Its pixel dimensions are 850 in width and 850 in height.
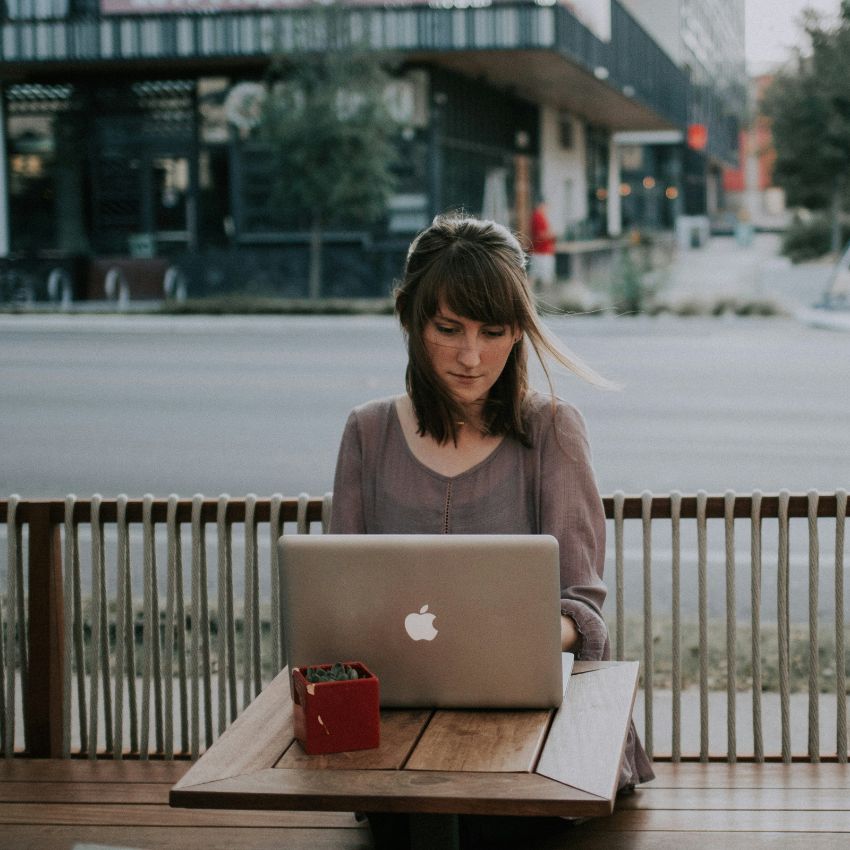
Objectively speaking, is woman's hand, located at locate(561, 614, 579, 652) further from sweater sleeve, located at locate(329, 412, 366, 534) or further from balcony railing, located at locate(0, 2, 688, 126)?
balcony railing, located at locate(0, 2, 688, 126)

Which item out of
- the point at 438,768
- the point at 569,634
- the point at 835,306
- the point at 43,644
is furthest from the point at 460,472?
the point at 835,306

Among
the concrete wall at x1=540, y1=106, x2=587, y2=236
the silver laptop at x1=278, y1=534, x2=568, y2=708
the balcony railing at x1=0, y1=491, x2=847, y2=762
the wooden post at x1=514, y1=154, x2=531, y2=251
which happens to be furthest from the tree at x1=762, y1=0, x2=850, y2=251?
the silver laptop at x1=278, y1=534, x2=568, y2=708

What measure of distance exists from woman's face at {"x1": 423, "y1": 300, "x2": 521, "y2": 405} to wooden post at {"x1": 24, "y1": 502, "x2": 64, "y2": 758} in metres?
1.61

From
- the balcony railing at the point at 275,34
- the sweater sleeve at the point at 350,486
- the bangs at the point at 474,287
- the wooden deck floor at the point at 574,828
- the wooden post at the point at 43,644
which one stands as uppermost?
the balcony railing at the point at 275,34

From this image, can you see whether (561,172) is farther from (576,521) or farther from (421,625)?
(421,625)

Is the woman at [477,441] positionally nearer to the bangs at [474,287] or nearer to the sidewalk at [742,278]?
the bangs at [474,287]

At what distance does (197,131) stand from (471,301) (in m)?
25.5

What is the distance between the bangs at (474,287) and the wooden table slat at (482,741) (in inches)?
33.2

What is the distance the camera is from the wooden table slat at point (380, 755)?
92.3 inches

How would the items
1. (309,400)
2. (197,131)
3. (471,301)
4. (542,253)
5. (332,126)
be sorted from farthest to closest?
(197,131) < (542,253) < (332,126) < (309,400) < (471,301)

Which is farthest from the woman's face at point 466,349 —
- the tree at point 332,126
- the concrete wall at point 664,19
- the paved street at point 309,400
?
the concrete wall at point 664,19

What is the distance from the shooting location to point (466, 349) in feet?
9.52

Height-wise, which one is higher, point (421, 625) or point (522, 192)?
point (522, 192)

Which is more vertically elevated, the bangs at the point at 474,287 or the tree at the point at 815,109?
the tree at the point at 815,109
